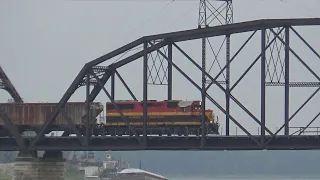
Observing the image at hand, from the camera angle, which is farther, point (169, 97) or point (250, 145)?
point (169, 97)

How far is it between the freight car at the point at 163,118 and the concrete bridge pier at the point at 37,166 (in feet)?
21.0

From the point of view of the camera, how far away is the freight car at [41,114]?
114 m

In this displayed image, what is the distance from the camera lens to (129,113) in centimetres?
11544

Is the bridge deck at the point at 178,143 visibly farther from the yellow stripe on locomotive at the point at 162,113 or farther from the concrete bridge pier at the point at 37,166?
the yellow stripe on locomotive at the point at 162,113

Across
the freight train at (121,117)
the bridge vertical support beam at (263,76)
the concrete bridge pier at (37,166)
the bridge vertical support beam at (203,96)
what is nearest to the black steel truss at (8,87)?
the freight train at (121,117)

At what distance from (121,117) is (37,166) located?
390 inches

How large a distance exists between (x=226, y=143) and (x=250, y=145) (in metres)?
2.24

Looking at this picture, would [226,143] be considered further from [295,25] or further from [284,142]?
[295,25]

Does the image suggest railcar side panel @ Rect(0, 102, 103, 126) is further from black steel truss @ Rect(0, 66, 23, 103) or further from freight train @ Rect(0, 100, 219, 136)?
black steel truss @ Rect(0, 66, 23, 103)

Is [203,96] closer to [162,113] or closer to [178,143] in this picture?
[178,143]

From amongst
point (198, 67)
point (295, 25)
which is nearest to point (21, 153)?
point (198, 67)

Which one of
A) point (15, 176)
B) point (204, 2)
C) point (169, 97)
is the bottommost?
point (15, 176)

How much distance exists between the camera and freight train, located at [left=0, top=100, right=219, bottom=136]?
364ft

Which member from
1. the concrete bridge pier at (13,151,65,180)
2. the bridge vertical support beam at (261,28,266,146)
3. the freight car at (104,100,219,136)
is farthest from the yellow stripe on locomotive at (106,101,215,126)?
the bridge vertical support beam at (261,28,266,146)
